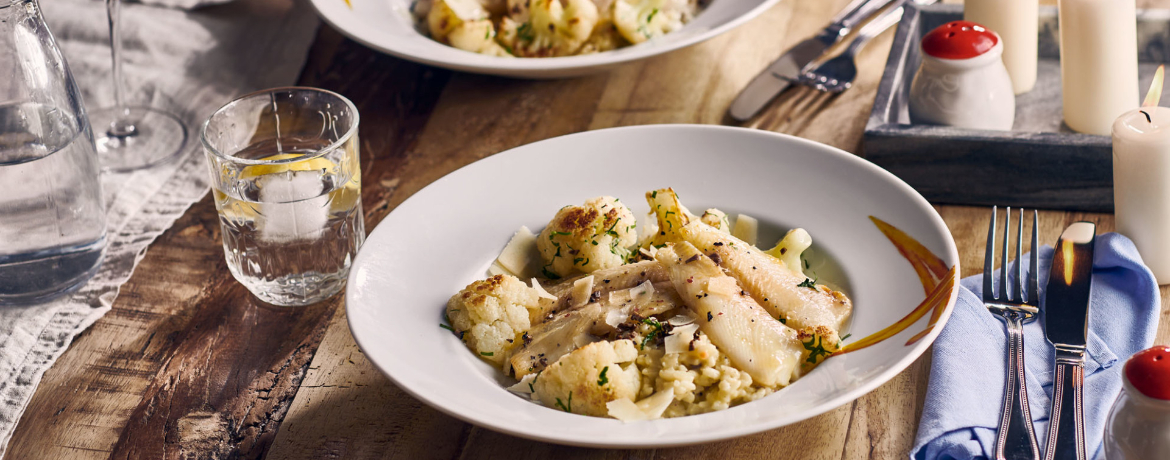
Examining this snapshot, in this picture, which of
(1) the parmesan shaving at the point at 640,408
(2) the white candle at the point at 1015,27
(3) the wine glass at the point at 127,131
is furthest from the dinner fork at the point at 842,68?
(3) the wine glass at the point at 127,131

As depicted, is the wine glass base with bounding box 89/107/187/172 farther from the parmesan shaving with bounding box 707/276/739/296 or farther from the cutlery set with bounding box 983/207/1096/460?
the cutlery set with bounding box 983/207/1096/460

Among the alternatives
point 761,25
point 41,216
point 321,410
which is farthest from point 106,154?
point 761,25

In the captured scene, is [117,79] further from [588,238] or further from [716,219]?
[716,219]

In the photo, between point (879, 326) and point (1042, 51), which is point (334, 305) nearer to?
point (879, 326)

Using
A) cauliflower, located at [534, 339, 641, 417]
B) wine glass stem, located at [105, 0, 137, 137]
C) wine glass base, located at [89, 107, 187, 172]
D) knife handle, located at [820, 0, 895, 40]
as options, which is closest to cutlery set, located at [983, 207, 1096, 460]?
cauliflower, located at [534, 339, 641, 417]

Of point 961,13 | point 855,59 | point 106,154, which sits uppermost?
point 961,13

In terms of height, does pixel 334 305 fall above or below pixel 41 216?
below

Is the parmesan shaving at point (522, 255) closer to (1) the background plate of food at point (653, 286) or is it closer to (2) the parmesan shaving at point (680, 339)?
(1) the background plate of food at point (653, 286)
